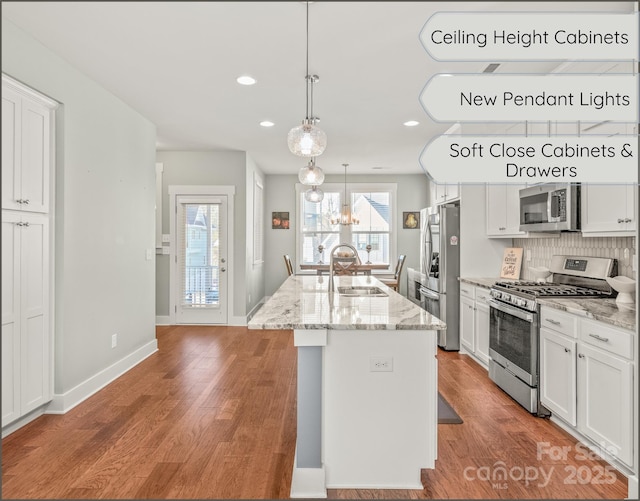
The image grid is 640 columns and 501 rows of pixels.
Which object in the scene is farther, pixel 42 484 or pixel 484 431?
pixel 484 431

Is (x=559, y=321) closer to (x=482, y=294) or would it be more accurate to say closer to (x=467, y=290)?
(x=482, y=294)

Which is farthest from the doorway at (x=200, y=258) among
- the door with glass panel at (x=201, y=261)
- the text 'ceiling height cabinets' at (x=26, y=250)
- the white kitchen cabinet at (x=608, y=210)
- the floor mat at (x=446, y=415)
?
the white kitchen cabinet at (x=608, y=210)

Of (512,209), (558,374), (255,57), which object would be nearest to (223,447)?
(558,374)

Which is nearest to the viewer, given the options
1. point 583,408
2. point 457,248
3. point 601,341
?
point 601,341

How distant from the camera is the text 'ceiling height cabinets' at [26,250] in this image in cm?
251

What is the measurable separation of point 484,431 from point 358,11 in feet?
8.55

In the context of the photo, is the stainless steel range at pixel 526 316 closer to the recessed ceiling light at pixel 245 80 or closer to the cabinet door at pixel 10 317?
the recessed ceiling light at pixel 245 80

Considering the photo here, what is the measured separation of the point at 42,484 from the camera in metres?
2.09

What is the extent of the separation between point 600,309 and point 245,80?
291 centimetres

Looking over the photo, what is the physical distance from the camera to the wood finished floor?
6.73 ft

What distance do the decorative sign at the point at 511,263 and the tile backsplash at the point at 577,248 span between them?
6 cm

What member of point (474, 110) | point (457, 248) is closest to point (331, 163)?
point (457, 248)

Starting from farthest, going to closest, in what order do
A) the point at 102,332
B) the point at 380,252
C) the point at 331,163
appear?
the point at 380,252 → the point at 331,163 → the point at 102,332

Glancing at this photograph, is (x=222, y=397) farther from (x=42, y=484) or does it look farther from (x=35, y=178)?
(x=35, y=178)
